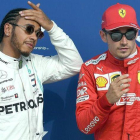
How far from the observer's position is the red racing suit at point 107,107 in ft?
5.15

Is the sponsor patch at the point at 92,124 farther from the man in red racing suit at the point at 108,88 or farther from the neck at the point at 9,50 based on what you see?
the neck at the point at 9,50

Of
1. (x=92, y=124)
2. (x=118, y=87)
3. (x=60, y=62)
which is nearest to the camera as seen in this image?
(x=118, y=87)

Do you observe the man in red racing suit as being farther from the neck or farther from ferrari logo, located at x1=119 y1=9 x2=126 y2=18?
the neck

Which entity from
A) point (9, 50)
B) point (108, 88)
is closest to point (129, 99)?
point (108, 88)

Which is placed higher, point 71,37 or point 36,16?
point 36,16

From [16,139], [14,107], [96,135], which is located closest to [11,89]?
[14,107]

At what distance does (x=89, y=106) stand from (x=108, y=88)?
5.5 inches

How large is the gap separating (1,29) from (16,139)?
1.99ft

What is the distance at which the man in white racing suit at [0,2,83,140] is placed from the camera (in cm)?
163

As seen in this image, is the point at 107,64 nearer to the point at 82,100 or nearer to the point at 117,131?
the point at 82,100

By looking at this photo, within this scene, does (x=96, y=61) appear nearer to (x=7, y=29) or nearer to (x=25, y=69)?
(x=25, y=69)

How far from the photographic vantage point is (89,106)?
1631 millimetres

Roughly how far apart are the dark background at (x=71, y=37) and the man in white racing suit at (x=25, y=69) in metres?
0.34

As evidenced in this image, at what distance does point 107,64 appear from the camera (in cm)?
171
